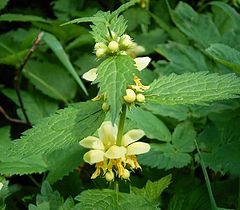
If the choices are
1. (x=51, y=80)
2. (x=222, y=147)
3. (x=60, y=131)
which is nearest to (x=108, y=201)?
(x=60, y=131)

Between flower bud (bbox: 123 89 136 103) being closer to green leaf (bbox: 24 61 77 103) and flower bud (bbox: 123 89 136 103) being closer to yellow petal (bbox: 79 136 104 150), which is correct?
yellow petal (bbox: 79 136 104 150)

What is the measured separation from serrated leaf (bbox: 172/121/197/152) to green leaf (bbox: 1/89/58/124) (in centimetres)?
61

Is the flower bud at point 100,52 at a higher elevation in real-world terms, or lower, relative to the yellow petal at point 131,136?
higher

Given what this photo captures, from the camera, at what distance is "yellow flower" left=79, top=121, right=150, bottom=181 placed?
1.06m

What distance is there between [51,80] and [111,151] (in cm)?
108

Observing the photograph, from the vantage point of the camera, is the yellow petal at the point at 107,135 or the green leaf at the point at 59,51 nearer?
the yellow petal at the point at 107,135

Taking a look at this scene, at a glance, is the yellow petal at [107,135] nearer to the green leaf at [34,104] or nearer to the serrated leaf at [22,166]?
the serrated leaf at [22,166]

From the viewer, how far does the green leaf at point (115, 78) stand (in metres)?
0.91

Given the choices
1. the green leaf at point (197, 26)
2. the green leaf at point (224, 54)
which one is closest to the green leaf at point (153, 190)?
the green leaf at point (224, 54)

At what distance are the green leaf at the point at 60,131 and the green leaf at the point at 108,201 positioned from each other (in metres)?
0.13

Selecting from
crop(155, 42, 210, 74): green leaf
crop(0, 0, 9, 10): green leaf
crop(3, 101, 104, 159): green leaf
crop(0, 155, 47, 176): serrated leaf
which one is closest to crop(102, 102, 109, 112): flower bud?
crop(3, 101, 104, 159): green leaf

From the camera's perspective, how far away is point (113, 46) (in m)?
1.01

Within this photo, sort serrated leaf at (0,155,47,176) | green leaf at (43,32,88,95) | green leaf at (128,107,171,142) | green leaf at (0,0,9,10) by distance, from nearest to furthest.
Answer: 1. serrated leaf at (0,155,47,176)
2. green leaf at (128,107,171,142)
3. green leaf at (43,32,88,95)
4. green leaf at (0,0,9,10)

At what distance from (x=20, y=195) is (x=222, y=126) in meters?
0.68
